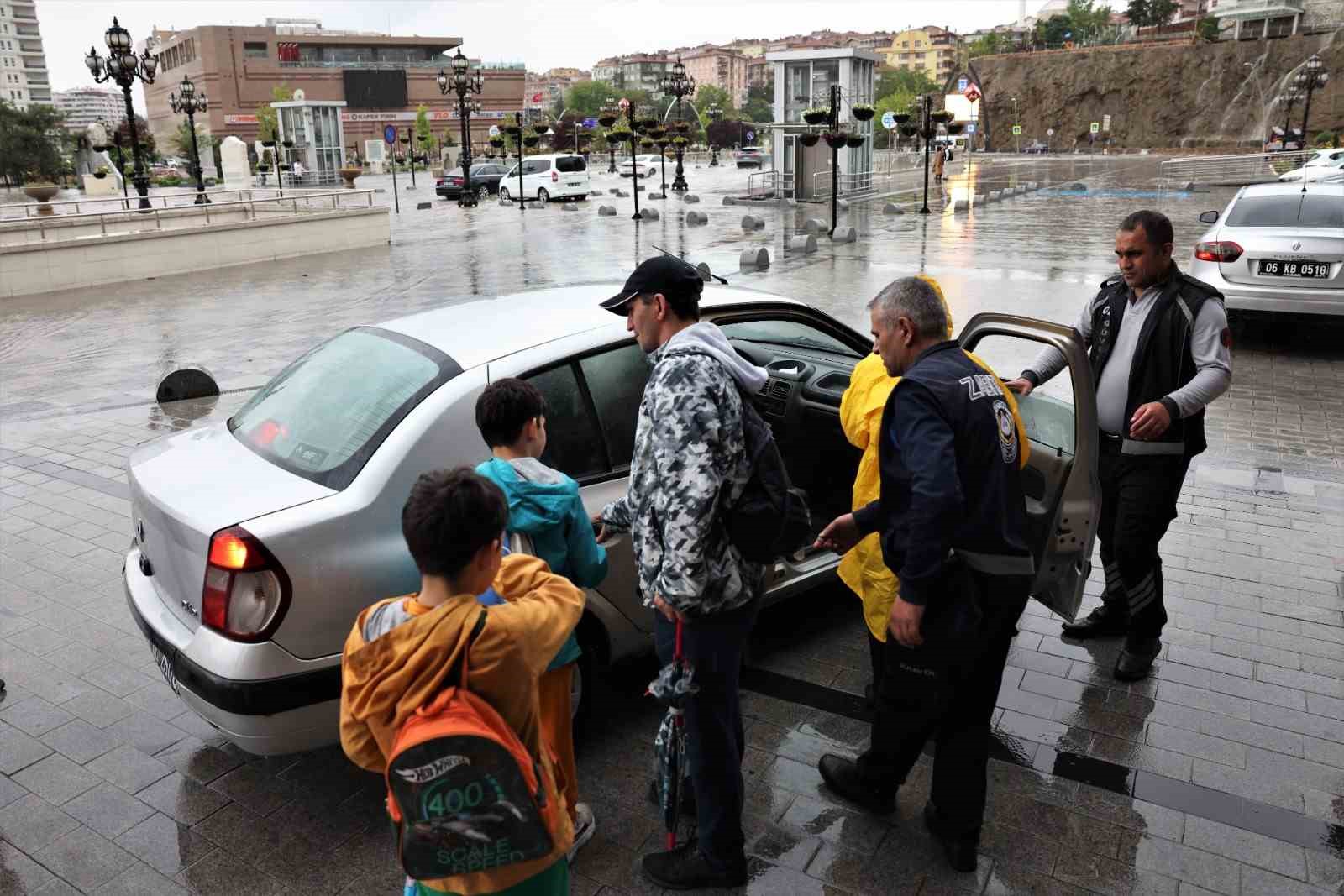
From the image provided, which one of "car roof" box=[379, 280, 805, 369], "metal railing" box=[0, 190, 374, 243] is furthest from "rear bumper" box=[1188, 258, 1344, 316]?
"metal railing" box=[0, 190, 374, 243]

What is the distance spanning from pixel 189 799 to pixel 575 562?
182 cm

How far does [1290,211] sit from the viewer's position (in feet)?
36.4

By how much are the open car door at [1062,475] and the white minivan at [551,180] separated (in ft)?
113

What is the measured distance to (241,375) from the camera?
10.7 meters

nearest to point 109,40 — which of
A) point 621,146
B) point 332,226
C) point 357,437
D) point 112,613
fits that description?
point 332,226

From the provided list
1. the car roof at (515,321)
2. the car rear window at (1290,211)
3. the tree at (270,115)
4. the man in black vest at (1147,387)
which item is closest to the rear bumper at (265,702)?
the car roof at (515,321)

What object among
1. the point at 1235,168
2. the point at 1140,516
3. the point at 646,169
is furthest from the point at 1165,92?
the point at 1140,516

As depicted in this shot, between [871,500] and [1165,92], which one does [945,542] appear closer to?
[871,500]

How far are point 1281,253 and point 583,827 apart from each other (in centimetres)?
999

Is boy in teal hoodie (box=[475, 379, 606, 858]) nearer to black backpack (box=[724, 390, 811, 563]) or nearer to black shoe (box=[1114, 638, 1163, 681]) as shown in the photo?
black backpack (box=[724, 390, 811, 563])

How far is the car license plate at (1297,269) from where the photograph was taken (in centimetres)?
1001

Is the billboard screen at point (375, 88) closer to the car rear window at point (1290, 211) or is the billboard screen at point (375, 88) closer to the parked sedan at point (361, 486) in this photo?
the car rear window at point (1290, 211)

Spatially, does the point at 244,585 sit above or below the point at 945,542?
below

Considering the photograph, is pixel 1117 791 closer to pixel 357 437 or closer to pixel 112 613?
pixel 357 437
